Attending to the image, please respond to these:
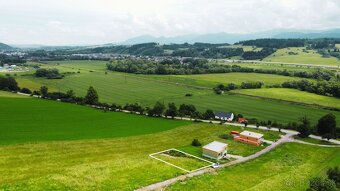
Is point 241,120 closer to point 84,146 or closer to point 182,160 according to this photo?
point 182,160

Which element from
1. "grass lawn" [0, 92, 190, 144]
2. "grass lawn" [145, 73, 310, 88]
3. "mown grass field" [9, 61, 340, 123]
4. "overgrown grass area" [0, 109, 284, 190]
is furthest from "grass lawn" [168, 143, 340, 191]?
"grass lawn" [145, 73, 310, 88]

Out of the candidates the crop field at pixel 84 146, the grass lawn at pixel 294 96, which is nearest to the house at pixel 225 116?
the crop field at pixel 84 146

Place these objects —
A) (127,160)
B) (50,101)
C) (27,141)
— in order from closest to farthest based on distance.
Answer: (127,160) → (27,141) → (50,101)

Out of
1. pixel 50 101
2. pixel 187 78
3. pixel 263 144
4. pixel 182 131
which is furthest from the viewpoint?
pixel 187 78

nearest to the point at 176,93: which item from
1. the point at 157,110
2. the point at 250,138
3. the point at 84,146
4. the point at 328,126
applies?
the point at 157,110

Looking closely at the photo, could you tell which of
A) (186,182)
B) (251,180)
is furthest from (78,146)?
(251,180)

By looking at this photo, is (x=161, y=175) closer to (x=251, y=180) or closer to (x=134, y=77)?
(x=251, y=180)

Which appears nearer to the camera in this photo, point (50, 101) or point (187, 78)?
point (50, 101)
